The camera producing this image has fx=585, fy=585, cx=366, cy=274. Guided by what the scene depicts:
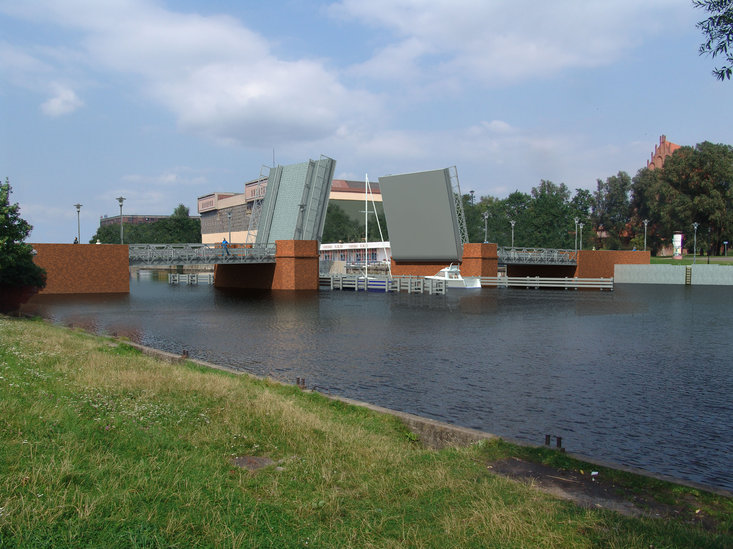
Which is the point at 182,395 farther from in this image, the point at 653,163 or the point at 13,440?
the point at 653,163

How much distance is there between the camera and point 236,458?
6.52m

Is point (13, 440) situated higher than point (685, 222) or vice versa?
point (685, 222)

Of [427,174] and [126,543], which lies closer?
[126,543]

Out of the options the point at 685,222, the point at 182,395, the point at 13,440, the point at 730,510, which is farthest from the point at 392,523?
the point at 685,222

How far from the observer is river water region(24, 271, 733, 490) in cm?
1052

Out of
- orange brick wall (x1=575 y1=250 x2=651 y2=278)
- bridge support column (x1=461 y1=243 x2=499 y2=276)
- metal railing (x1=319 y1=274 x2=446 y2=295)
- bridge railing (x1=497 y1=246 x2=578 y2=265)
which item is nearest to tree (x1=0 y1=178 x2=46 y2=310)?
metal railing (x1=319 y1=274 x2=446 y2=295)

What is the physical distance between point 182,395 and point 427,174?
139 ft

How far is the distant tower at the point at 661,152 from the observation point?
99875 millimetres

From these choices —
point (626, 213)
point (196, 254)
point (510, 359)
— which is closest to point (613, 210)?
point (626, 213)

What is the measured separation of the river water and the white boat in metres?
14.9

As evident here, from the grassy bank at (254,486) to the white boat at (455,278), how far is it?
44.3 m

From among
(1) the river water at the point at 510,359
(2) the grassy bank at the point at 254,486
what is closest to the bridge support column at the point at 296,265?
(1) the river water at the point at 510,359

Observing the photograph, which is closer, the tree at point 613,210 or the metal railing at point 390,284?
the metal railing at point 390,284

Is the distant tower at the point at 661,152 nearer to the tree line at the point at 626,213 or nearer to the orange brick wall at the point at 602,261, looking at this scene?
the tree line at the point at 626,213
